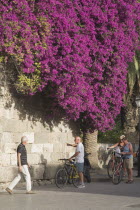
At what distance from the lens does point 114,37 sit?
723 inches

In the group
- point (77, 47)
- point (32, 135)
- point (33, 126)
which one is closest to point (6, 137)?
point (32, 135)

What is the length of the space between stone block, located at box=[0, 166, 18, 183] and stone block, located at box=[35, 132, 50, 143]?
1.67 meters

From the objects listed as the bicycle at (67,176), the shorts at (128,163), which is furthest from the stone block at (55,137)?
the shorts at (128,163)

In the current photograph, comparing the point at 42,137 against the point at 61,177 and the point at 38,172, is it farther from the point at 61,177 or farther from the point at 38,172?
the point at 61,177

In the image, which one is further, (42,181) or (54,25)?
(42,181)

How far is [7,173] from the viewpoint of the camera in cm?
1600

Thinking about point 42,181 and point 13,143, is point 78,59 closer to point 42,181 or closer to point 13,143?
point 13,143

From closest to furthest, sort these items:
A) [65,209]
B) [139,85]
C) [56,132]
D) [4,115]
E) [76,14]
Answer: [65,209] → [4,115] → [76,14] → [56,132] → [139,85]

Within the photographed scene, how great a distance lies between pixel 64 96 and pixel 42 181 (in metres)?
3.24

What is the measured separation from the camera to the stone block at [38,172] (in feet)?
56.9

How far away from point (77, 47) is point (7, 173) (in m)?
4.73

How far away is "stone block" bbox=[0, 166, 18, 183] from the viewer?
1576cm

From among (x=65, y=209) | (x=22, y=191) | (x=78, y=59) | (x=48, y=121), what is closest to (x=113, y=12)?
(x=78, y=59)

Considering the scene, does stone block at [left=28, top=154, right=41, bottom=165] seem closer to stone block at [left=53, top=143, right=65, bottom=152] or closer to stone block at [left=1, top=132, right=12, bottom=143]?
stone block at [left=53, top=143, right=65, bottom=152]
